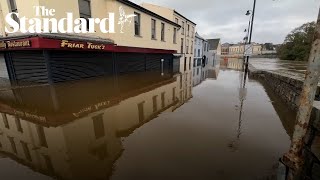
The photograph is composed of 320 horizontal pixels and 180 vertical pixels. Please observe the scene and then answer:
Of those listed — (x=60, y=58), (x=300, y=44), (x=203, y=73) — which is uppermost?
(x=300, y=44)

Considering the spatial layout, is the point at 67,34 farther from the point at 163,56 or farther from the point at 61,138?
the point at 163,56

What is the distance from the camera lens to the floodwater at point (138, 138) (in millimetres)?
3533

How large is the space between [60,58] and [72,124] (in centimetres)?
748

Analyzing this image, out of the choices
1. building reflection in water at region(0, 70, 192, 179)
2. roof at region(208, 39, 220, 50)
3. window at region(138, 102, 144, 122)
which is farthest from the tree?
building reflection in water at region(0, 70, 192, 179)

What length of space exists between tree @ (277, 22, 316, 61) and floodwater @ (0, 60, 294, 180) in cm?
3862

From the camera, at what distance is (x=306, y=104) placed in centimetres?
254

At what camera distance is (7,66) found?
43.1 ft

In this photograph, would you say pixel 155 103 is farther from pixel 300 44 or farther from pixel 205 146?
pixel 300 44

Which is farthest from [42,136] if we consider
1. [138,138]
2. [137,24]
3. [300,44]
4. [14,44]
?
[300,44]

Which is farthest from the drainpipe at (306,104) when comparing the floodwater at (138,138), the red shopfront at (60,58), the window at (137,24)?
the window at (137,24)

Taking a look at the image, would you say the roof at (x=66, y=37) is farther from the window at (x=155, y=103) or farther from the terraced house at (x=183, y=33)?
the terraced house at (x=183, y=33)

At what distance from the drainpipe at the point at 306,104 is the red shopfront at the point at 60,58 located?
37.1 feet

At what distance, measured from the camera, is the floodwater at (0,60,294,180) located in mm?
3533

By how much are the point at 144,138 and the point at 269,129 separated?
3950 mm
